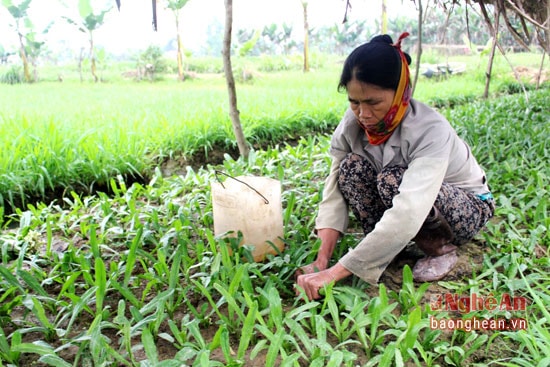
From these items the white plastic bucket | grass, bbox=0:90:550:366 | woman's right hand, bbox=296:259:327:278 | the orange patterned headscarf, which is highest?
the orange patterned headscarf

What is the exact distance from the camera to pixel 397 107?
1.51 metres

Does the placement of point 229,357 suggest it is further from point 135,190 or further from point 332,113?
point 332,113

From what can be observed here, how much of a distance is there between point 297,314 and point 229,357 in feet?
0.99

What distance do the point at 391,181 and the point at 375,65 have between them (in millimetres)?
410

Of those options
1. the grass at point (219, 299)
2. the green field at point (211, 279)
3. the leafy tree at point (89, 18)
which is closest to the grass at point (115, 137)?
the green field at point (211, 279)

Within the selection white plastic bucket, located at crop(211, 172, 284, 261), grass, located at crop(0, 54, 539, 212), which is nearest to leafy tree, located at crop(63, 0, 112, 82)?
grass, located at crop(0, 54, 539, 212)

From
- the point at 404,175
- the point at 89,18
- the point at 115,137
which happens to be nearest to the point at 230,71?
the point at 115,137

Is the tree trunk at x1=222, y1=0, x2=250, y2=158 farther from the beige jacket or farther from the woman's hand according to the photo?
the woman's hand

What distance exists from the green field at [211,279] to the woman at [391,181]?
10cm

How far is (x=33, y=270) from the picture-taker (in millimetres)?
1780

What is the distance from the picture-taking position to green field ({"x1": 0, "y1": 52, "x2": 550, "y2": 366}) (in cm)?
126

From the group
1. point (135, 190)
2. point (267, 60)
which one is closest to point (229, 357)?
point (135, 190)

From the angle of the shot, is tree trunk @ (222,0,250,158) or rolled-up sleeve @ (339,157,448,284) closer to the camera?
rolled-up sleeve @ (339,157,448,284)

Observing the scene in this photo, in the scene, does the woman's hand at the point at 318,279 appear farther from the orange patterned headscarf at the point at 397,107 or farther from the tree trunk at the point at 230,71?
the tree trunk at the point at 230,71
